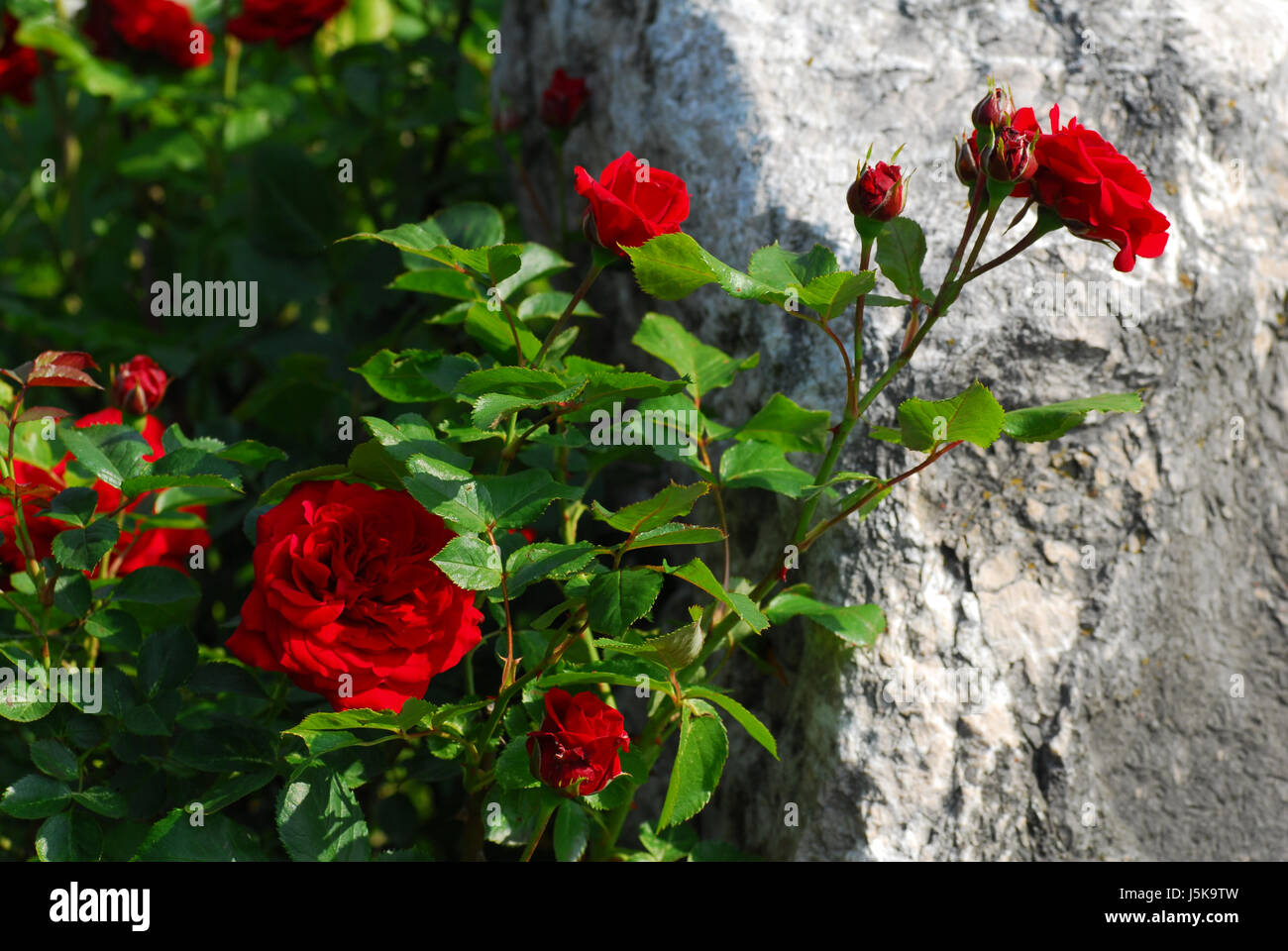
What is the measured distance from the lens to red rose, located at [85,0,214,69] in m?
2.07

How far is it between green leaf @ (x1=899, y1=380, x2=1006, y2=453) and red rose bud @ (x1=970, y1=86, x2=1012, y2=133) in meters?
0.24

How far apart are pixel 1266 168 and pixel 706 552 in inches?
38.1

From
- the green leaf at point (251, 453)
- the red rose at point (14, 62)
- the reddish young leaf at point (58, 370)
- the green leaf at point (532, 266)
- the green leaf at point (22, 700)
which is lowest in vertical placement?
the green leaf at point (22, 700)

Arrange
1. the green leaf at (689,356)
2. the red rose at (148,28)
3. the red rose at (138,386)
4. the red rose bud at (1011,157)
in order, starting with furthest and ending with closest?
1. the red rose at (148,28)
2. the red rose at (138,386)
3. the green leaf at (689,356)
4. the red rose bud at (1011,157)

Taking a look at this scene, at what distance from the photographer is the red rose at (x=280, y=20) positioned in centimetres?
215

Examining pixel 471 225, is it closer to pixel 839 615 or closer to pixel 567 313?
pixel 567 313

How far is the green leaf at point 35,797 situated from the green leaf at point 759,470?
2.62ft

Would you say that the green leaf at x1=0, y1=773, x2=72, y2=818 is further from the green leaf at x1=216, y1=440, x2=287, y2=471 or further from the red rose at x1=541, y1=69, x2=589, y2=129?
the red rose at x1=541, y1=69, x2=589, y2=129

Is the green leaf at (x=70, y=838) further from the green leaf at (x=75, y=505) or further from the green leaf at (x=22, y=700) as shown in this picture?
the green leaf at (x=75, y=505)

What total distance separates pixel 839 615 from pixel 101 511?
899 mm

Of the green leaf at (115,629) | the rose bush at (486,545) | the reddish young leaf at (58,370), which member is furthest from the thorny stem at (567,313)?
the green leaf at (115,629)
